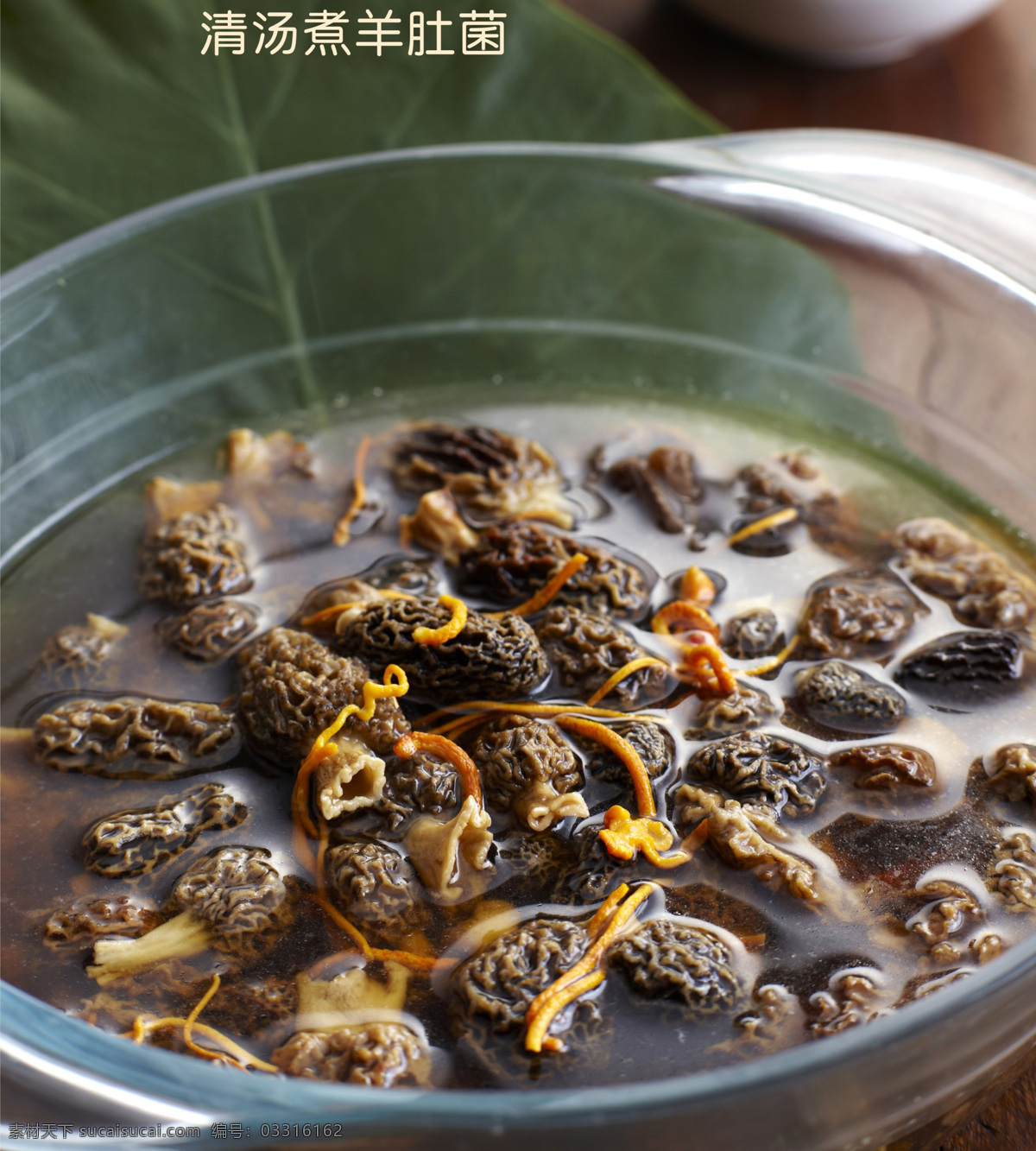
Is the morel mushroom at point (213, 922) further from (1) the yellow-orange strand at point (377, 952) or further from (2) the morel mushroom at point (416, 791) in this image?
(2) the morel mushroom at point (416, 791)

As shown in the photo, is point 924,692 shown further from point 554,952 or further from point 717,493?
point 554,952

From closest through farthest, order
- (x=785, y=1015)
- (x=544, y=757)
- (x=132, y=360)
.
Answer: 1. (x=785, y=1015)
2. (x=544, y=757)
3. (x=132, y=360)

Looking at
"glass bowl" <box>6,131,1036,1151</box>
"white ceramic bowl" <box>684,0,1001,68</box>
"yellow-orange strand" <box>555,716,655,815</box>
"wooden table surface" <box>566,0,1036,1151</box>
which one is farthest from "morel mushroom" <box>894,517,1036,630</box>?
"white ceramic bowl" <box>684,0,1001,68</box>

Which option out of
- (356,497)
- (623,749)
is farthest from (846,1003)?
(356,497)

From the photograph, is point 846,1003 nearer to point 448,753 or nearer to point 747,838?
point 747,838

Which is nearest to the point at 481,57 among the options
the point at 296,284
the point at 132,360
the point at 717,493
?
the point at 296,284

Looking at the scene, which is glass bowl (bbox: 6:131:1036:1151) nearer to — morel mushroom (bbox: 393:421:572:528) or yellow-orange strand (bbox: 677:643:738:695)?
morel mushroom (bbox: 393:421:572:528)
